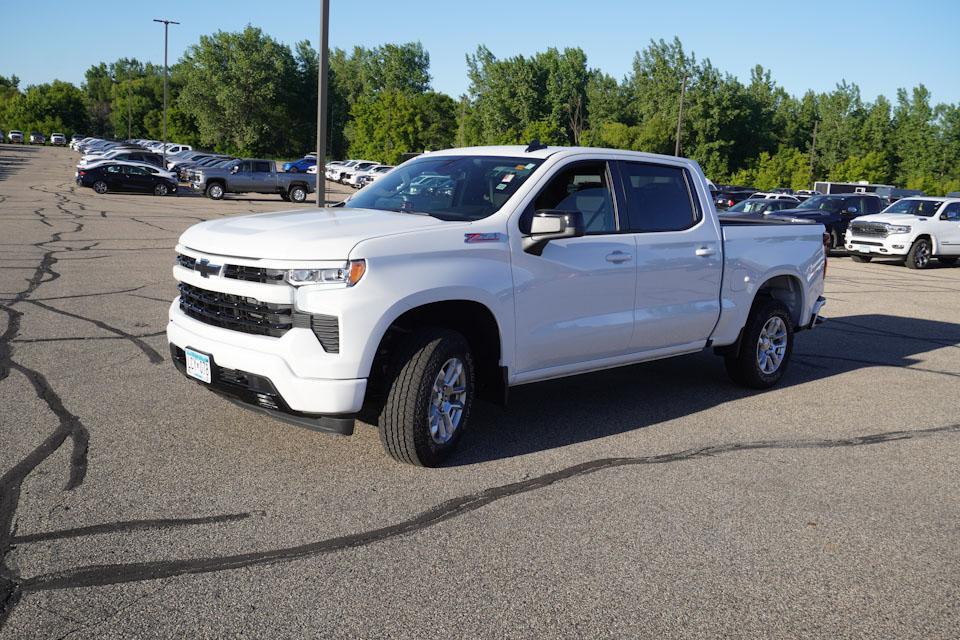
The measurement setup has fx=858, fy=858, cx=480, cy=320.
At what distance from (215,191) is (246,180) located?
134 centimetres

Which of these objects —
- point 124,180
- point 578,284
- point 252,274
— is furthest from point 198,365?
point 124,180

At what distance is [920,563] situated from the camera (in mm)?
4109

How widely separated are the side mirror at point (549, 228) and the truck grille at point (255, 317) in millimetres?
1437

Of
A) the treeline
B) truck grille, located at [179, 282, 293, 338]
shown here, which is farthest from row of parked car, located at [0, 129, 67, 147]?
truck grille, located at [179, 282, 293, 338]

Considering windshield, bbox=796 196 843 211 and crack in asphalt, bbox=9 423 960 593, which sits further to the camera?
windshield, bbox=796 196 843 211

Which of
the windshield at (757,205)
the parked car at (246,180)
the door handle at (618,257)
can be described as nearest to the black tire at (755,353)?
the door handle at (618,257)

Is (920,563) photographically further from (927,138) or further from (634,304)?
(927,138)

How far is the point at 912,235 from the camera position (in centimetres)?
2153

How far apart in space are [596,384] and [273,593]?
4.35 m

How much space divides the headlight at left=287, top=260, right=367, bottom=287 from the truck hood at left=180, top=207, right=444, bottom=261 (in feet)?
0.21

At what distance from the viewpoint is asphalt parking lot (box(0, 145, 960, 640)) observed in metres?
3.46

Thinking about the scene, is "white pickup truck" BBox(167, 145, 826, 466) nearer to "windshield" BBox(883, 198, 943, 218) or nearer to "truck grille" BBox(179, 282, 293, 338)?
"truck grille" BBox(179, 282, 293, 338)

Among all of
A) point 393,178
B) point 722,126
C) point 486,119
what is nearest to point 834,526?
point 393,178

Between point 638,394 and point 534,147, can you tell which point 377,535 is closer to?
point 534,147
